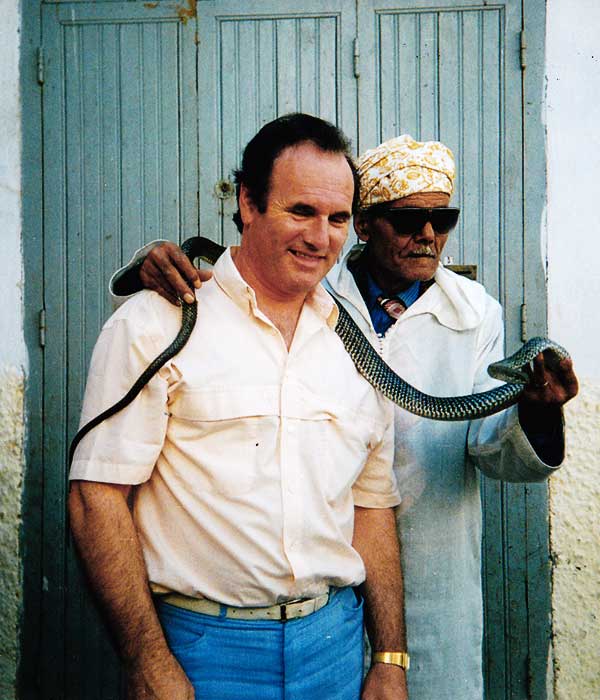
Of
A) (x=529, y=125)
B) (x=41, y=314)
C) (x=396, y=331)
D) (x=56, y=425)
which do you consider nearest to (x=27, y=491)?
(x=56, y=425)

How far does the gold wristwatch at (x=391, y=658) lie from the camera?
2.37 m

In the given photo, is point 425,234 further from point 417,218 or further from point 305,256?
point 305,256

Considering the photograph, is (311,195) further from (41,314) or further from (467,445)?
(41,314)

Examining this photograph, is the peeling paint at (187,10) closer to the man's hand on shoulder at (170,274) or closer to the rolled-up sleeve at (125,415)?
the man's hand on shoulder at (170,274)

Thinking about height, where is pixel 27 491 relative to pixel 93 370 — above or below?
below

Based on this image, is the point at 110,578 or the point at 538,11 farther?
the point at 538,11

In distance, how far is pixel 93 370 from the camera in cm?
211

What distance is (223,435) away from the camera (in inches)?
83.0

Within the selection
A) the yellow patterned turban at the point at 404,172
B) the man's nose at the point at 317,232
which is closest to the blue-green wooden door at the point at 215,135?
the yellow patterned turban at the point at 404,172

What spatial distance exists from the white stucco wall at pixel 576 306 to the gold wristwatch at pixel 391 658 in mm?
1787

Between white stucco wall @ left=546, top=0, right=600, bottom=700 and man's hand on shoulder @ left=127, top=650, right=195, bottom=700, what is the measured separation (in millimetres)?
2415

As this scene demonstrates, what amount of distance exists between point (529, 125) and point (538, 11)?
528 mm

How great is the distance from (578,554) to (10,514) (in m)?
2.70

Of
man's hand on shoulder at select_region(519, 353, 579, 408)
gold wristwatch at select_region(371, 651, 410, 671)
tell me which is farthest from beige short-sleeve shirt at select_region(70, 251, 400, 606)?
man's hand on shoulder at select_region(519, 353, 579, 408)
